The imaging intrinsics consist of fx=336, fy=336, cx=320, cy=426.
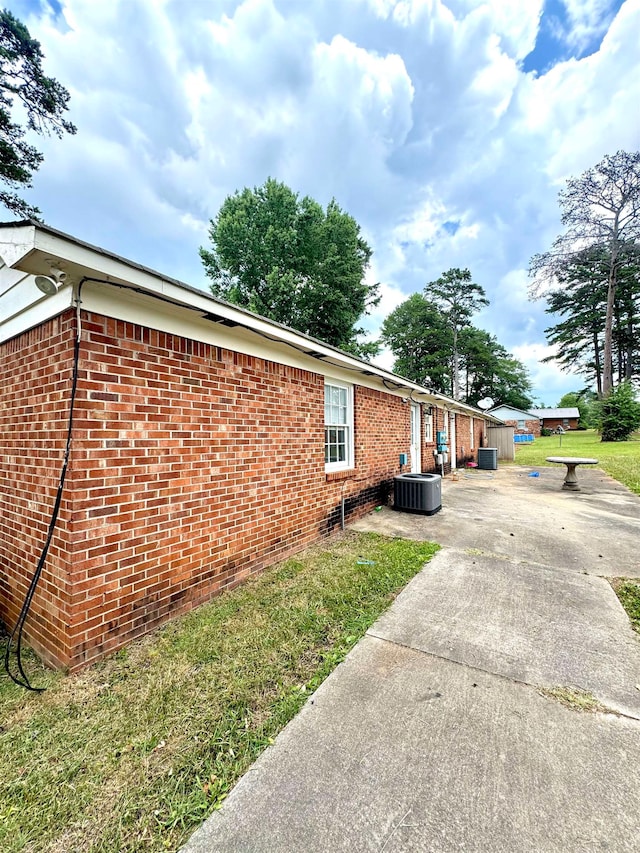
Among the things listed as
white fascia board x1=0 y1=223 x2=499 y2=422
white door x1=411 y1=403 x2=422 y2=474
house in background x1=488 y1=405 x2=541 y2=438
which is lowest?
white door x1=411 y1=403 x2=422 y2=474

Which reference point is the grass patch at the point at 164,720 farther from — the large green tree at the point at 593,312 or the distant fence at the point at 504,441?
the large green tree at the point at 593,312

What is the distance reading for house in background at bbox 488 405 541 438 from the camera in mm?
39875

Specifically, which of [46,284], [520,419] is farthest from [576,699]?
[520,419]

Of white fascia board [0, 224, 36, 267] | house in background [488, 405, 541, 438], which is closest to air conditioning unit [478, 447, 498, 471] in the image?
white fascia board [0, 224, 36, 267]

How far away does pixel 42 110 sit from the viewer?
9.19 m

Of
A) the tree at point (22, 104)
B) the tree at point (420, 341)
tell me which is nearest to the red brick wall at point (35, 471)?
the tree at point (22, 104)

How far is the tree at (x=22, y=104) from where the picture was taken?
338 inches

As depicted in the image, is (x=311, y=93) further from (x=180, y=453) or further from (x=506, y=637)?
(x=506, y=637)

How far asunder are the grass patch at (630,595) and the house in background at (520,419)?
3987cm

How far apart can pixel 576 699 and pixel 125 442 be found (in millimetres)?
3502

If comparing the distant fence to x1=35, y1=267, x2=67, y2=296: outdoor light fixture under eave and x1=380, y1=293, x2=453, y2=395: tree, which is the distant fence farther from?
x1=35, y1=267, x2=67, y2=296: outdoor light fixture under eave

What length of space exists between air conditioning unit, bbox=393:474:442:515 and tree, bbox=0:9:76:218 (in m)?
12.9

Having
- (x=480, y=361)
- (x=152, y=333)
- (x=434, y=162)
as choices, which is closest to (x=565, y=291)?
(x=480, y=361)

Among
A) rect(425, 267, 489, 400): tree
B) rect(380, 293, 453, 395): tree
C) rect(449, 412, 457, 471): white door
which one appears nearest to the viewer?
rect(449, 412, 457, 471): white door
